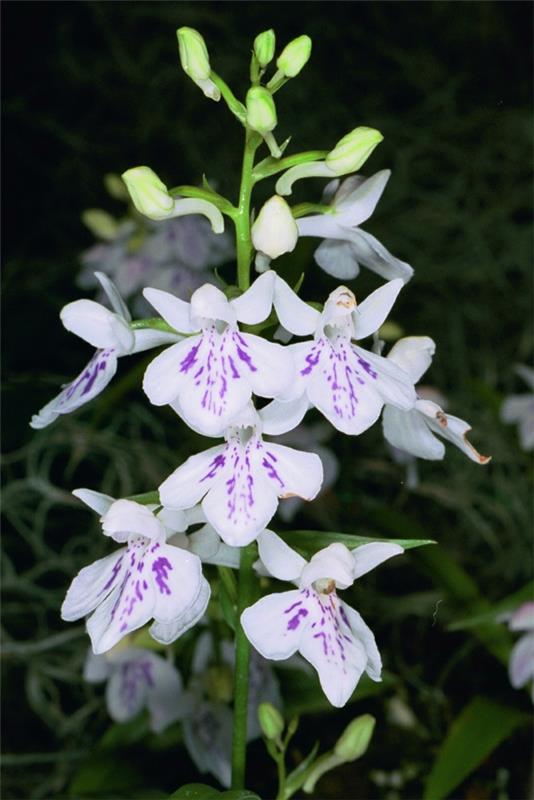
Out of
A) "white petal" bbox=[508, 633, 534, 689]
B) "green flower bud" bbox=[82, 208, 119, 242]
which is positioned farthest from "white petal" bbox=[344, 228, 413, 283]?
"green flower bud" bbox=[82, 208, 119, 242]

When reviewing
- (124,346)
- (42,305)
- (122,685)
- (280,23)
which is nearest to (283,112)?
(280,23)

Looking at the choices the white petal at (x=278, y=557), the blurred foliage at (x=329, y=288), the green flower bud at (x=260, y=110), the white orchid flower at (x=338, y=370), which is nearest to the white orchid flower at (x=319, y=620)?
the white petal at (x=278, y=557)

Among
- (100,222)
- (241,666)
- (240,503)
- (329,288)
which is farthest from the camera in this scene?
(100,222)

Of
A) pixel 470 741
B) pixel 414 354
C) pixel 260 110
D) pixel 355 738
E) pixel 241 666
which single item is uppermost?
pixel 260 110

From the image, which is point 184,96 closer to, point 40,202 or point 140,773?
point 40,202

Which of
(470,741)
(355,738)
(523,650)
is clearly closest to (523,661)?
(523,650)

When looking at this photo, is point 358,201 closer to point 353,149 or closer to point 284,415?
point 353,149
